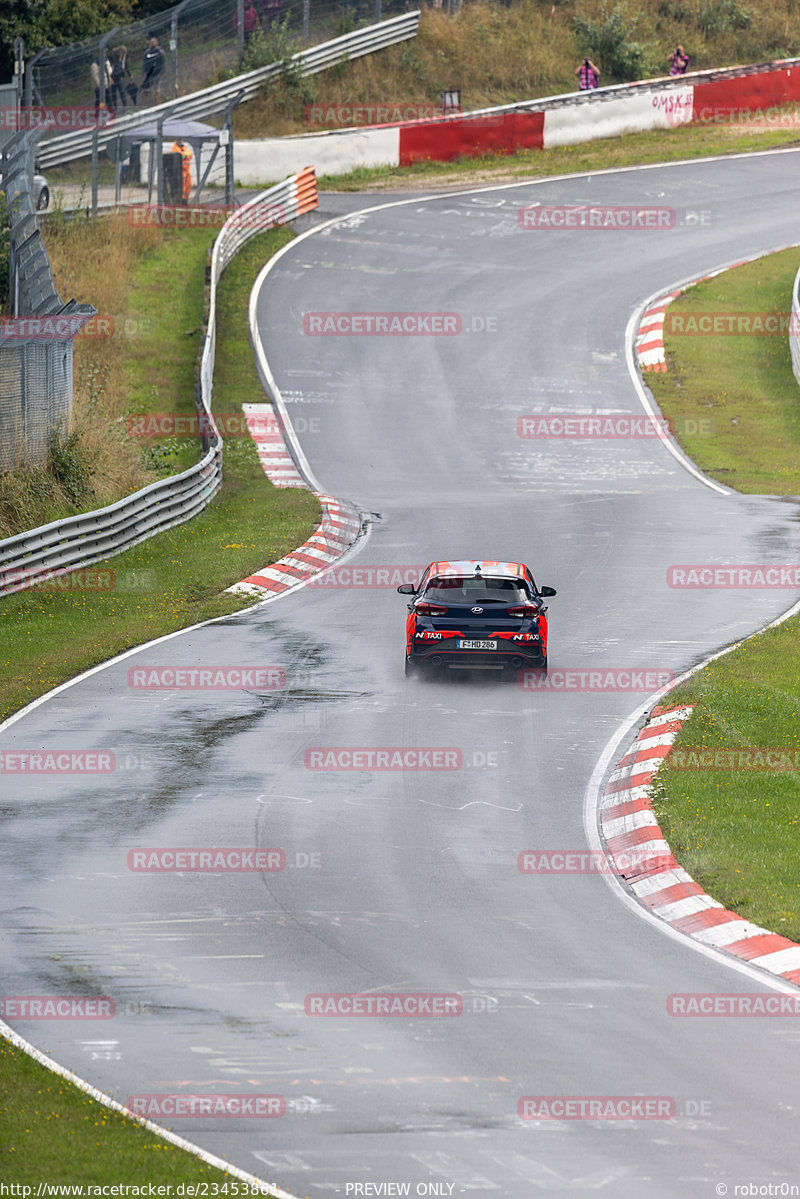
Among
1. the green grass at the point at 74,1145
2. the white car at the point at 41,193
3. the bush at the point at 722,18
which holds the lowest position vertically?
the green grass at the point at 74,1145

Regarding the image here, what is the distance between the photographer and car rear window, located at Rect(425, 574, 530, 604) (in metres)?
19.5

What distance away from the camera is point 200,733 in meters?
17.1

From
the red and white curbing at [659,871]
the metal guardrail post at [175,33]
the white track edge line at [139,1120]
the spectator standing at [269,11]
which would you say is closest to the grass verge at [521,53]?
the spectator standing at [269,11]

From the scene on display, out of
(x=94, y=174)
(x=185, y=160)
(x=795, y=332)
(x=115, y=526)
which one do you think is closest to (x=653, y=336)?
(x=795, y=332)

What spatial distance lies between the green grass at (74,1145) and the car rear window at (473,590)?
11063mm

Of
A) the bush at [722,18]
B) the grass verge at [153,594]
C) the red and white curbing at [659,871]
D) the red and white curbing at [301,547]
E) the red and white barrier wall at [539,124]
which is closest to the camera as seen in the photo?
the grass verge at [153,594]

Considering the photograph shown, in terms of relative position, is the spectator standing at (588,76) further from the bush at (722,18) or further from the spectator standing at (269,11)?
the spectator standing at (269,11)

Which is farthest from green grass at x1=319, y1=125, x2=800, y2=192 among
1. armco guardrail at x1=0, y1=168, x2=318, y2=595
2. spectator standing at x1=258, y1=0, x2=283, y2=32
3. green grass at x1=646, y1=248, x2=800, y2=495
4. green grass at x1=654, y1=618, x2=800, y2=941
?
green grass at x1=654, y1=618, x2=800, y2=941

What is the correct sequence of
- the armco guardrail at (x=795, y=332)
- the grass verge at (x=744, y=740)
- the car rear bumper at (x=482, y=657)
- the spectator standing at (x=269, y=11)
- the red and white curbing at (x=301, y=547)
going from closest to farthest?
the grass verge at (x=744, y=740) < the car rear bumper at (x=482, y=657) < the red and white curbing at (x=301, y=547) < the armco guardrail at (x=795, y=332) < the spectator standing at (x=269, y=11)

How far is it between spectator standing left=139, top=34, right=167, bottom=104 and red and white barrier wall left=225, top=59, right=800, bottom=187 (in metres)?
3.11

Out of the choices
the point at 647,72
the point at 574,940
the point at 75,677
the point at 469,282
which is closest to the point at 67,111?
the point at 469,282

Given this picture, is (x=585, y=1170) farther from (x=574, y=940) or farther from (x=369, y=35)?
(x=369, y=35)

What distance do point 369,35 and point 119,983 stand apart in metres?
54.1

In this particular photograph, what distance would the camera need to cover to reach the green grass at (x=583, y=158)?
5484cm
